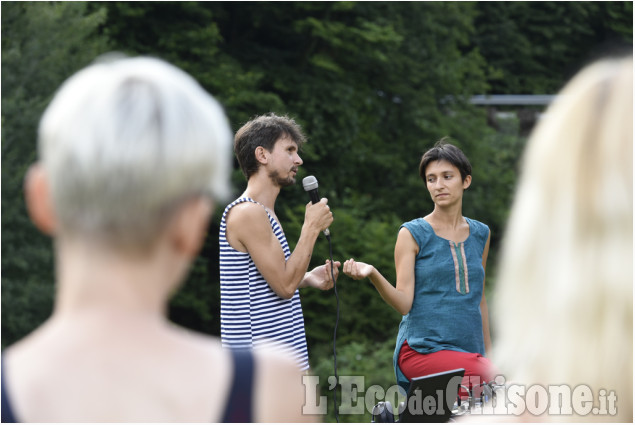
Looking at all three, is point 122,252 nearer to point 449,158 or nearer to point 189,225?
point 189,225

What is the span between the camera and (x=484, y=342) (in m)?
3.92

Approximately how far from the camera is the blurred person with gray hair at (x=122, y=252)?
107 centimetres

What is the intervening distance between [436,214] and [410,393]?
1.12 metres

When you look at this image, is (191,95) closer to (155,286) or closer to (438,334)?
(155,286)

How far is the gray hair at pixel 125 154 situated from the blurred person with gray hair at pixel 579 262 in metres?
0.49

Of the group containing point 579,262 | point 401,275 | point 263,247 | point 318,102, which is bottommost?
point 401,275

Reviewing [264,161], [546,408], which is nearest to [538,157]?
[546,408]

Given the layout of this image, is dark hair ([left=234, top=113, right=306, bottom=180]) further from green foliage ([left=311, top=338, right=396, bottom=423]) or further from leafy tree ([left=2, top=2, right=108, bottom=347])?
leafy tree ([left=2, top=2, right=108, bottom=347])

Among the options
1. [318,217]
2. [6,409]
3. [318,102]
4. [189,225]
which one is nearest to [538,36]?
[318,102]

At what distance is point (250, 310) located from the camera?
130 inches

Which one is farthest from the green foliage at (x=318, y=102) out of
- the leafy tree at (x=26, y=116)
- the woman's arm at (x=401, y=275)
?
the woman's arm at (x=401, y=275)

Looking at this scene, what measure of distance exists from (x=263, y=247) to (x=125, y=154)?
2.21m

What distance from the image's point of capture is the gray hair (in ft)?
3.49

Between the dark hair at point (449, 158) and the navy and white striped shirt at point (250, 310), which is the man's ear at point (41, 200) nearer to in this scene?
the navy and white striped shirt at point (250, 310)
